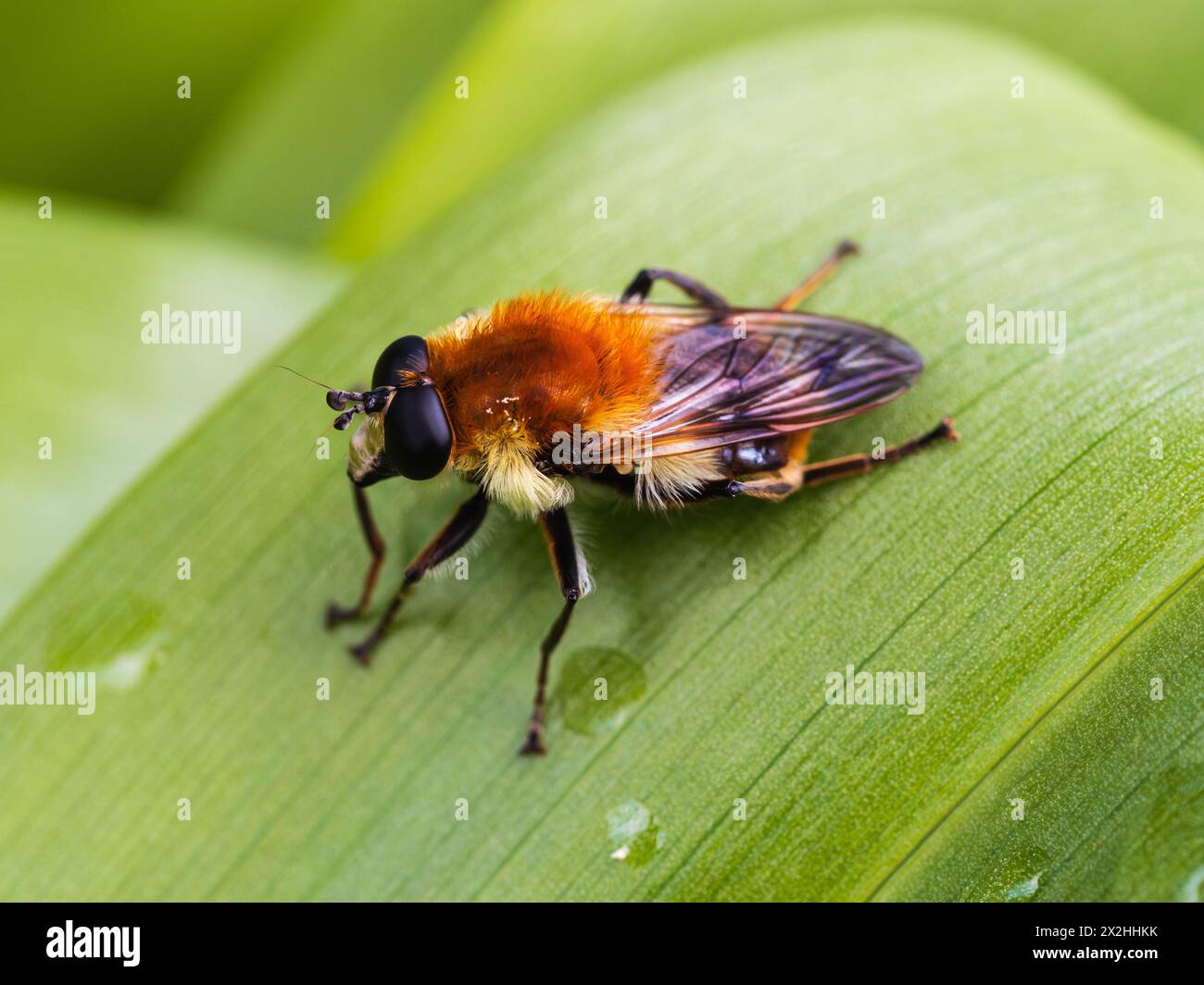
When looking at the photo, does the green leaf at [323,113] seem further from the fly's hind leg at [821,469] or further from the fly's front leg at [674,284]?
the fly's hind leg at [821,469]

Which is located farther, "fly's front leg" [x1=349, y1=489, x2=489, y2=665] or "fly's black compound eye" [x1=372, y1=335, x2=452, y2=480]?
"fly's front leg" [x1=349, y1=489, x2=489, y2=665]

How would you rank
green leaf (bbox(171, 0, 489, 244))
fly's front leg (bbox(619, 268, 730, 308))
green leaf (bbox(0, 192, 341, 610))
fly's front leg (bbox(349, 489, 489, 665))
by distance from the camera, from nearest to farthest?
fly's front leg (bbox(349, 489, 489, 665)) → fly's front leg (bbox(619, 268, 730, 308)) → green leaf (bbox(0, 192, 341, 610)) → green leaf (bbox(171, 0, 489, 244))

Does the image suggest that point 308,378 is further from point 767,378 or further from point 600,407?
point 767,378

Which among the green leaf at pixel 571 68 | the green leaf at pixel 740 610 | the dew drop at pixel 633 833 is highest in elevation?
the green leaf at pixel 571 68

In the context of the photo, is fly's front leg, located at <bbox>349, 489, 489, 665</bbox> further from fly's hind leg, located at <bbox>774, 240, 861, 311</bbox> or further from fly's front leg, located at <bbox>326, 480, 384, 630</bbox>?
fly's hind leg, located at <bbox>774, 240, 861, 311</bbox>

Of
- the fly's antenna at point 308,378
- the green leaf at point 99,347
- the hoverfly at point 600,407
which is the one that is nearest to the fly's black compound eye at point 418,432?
the hoverfly at point 600,407

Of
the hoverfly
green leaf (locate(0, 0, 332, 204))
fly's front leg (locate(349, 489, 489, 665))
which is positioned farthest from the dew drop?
green leaf (locate(0, 0, 332, 204))

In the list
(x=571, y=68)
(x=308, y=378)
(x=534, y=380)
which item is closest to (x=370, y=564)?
(x=308, y=378)
